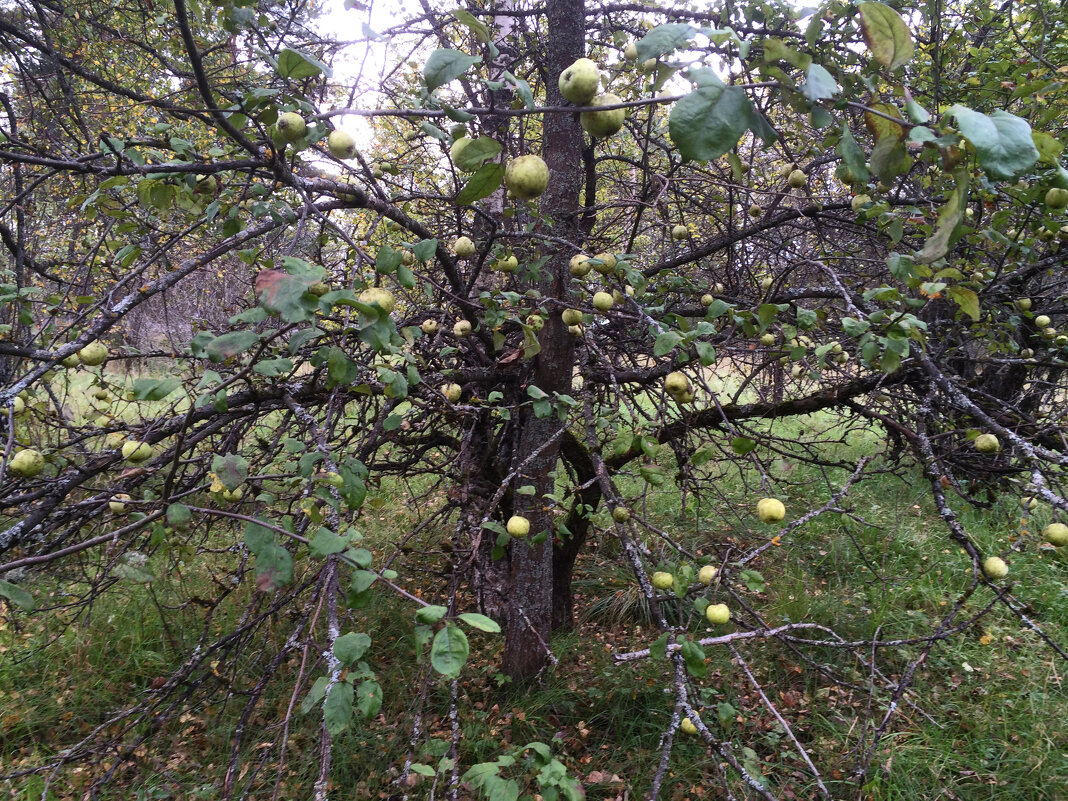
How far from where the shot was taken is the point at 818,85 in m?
0.64

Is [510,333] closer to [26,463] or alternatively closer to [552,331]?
[552,331]

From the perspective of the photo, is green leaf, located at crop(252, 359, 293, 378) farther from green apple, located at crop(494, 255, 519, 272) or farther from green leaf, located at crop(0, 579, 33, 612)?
green apple, located at crop(494, 255, 519, 272)

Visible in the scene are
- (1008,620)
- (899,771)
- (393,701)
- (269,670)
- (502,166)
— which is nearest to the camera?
(502,166)

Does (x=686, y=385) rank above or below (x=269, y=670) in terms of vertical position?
above

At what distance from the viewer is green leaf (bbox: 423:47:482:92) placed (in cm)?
79

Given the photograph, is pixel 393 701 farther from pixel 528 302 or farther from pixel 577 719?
pixel 528 302

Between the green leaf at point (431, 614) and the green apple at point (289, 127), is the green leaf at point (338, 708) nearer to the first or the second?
the green leaf at point (431, 614)

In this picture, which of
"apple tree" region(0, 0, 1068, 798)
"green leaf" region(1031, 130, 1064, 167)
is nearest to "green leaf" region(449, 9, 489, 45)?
"apple tree" region(0, 0, 1068, 798)

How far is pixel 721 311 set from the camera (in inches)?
53.9

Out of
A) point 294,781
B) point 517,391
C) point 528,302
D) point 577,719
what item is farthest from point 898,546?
point 294,781

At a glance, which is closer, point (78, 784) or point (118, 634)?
point (78, 784)

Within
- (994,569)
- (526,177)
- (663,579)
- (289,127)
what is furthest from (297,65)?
(994,569)

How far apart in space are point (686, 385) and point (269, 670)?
51.3 inches

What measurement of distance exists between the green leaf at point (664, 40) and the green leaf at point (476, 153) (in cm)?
24
